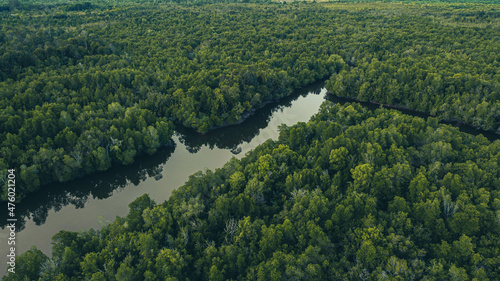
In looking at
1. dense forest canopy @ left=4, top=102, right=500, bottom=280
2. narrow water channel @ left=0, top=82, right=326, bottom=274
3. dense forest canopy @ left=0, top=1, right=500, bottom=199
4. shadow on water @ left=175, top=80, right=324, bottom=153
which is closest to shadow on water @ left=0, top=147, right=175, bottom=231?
narrow water channel @ left=0, top=82, right=326, bottom=274

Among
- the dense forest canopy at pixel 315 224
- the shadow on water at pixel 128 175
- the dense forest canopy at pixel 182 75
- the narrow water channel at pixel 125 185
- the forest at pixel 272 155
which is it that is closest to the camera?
the dense forest canopy at pixel 315 224

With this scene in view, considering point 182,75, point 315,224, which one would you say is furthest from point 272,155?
point 182,75

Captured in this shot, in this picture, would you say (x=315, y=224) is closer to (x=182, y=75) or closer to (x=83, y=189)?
(x=83, y=189)

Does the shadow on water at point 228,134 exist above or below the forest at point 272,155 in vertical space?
below

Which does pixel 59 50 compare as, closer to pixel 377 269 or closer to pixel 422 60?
pixel 377 269

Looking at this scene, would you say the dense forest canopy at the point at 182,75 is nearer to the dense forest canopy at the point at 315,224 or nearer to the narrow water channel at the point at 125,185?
the narrow water channel at the point at 125,185

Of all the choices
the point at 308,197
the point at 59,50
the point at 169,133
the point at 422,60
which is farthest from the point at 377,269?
the point at 59,50

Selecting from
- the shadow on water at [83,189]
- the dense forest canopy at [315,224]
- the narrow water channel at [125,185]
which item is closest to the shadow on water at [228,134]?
the narrow water channel at [125,185]
